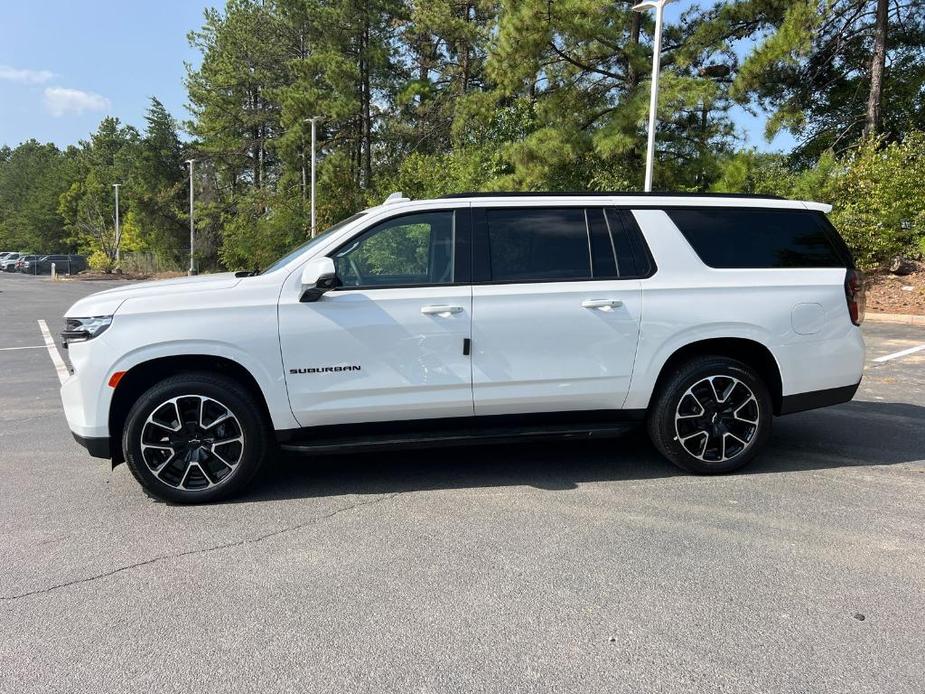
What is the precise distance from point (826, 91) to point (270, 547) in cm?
2665

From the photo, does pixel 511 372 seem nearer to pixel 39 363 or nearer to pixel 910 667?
pixel 910 667

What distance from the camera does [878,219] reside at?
60.2 ft

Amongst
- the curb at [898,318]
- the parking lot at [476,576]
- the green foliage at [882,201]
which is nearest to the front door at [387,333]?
the parking lot at [476,576]

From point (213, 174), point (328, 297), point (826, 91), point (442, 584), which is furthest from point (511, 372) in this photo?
point (213, 174)

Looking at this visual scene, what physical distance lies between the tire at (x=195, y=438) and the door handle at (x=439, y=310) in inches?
46.8

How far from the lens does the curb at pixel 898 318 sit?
47.8ft

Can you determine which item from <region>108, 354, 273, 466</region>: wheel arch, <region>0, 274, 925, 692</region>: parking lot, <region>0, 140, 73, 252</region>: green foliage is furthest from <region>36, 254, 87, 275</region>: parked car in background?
<region>0, 274, 925, 692</region>: parking lot

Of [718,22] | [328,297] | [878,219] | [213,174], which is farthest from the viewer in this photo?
[213,174]

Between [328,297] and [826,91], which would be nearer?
[328,297]

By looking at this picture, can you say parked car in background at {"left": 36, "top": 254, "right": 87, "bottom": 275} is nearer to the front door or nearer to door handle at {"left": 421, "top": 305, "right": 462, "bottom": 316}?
the front door

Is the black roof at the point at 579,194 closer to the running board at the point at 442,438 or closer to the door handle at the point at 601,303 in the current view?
the door handle at the point at 601,303

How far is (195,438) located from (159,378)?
44 centimetres

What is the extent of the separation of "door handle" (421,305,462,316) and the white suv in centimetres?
1

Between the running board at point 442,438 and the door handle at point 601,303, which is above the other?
the door handle at point 601,303
